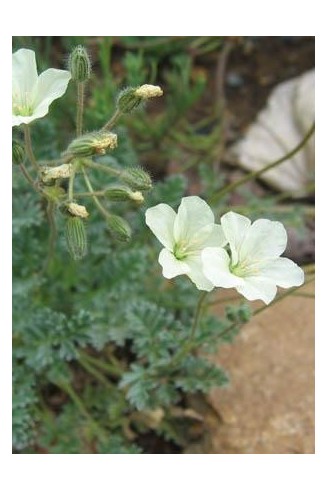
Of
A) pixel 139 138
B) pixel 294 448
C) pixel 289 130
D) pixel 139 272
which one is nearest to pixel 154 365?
pixel 139 272

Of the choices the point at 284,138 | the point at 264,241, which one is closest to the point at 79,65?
the point at 264,241

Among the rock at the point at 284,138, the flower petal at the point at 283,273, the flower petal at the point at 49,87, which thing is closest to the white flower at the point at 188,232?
the flower petal at the point at 283,273

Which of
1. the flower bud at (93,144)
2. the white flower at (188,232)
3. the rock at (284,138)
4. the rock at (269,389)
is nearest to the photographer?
the flower bud at (93,144)

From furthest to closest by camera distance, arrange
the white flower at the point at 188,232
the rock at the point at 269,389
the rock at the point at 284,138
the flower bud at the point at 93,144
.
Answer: the rock at the point at 284,138 → the rock at the point at 269,389 → the white flower at the point at 188,232 → the flower bud at the point at 93,144

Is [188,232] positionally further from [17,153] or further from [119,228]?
[17,153]

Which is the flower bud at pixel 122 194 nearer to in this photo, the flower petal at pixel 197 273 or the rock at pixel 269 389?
the flower petal at pixel 197 273

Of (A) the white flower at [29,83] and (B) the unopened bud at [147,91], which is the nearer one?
(B) the unopened bud at [147,91]

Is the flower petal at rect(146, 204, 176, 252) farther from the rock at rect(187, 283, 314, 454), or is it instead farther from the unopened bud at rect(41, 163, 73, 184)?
the rock at rect(187, 283, 314, 454)
